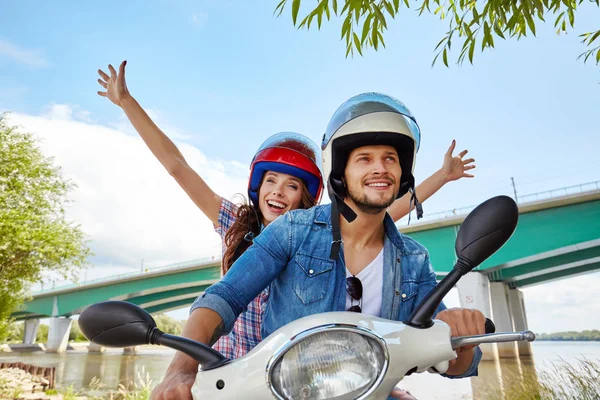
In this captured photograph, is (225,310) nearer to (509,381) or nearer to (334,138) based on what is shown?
(334,138)

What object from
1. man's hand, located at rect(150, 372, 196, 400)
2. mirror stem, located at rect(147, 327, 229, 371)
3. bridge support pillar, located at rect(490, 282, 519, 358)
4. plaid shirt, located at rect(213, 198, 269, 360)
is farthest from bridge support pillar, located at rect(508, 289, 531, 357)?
mirror stem, located at rect(147, 327, 229, 371)

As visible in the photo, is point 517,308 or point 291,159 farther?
point 517,308

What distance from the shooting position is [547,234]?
20.7 m

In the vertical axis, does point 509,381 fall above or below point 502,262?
below

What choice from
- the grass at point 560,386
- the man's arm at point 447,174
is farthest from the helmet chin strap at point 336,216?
the grass at point 560,386

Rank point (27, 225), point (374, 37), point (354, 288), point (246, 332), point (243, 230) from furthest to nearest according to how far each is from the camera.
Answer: point (27, 225)
point (374, 37)
point (243, 230)
point (246, 332)
point (354, 288)

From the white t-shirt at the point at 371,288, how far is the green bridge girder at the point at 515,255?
1281cm

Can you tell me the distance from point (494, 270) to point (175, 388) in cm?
2452

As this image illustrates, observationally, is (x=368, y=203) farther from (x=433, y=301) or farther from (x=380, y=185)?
(x=433, y=301)

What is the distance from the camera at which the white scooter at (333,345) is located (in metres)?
0.95

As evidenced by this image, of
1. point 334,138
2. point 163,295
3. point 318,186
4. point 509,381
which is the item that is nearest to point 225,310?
point 334,138

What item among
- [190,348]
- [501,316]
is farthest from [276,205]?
[501,316]

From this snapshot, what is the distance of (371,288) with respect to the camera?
168 centimetres

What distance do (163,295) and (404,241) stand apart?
34490mm
